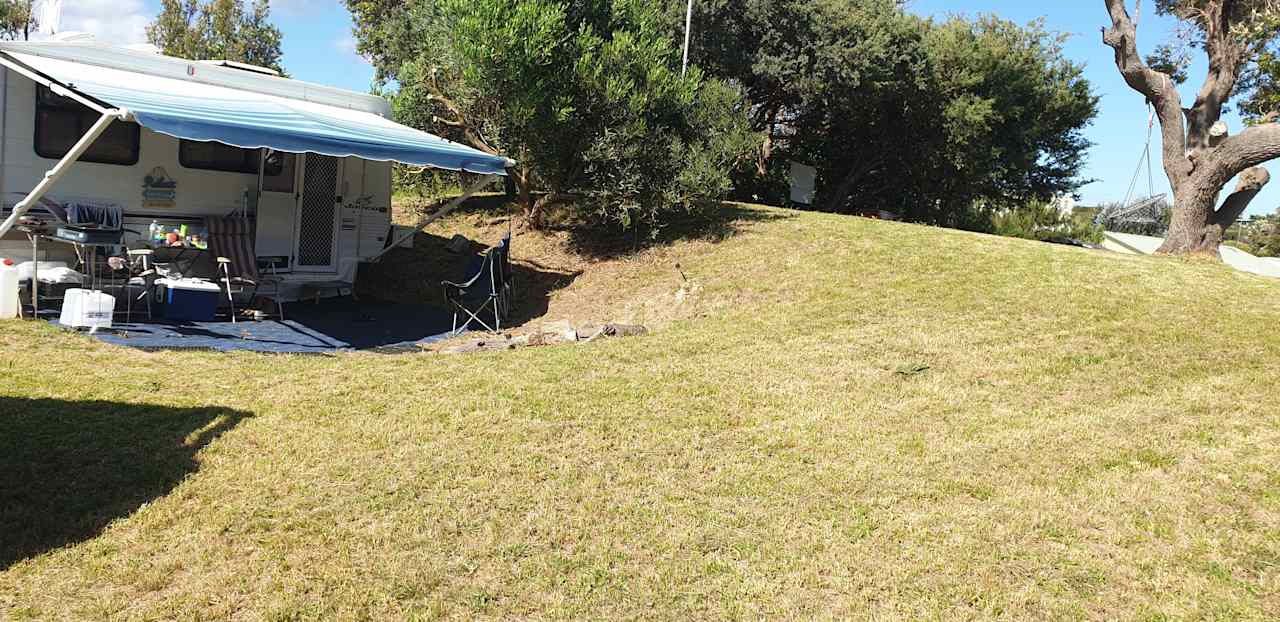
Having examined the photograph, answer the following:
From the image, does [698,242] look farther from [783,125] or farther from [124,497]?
[783,125]

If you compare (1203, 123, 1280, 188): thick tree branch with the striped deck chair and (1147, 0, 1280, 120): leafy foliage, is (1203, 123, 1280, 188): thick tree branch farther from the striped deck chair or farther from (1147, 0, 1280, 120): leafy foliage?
the striped deck chair

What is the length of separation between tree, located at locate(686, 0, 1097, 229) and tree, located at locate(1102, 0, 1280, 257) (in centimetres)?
472

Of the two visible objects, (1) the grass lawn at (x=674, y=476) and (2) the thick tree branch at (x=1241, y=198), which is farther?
(2) the thick tree branch at (x=1241, y=198)

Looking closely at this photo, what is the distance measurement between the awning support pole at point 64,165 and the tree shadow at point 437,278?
13.3 ft

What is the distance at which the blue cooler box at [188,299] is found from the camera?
317 inches

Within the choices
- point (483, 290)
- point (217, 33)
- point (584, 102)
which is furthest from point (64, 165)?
point (217, 33)

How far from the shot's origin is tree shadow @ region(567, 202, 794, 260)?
39.5ft

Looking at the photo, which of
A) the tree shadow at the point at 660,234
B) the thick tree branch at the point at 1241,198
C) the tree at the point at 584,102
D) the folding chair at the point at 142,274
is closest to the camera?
the folding chair at the point at 142,274

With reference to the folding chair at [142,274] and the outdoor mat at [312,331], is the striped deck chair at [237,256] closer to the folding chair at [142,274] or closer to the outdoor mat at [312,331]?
the outdoor mat at [312,331]

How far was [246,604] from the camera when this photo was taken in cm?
331

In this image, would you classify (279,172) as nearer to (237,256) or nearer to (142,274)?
(237,256)

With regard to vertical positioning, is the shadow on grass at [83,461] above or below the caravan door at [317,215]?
below

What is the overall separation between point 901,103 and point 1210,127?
7507mm

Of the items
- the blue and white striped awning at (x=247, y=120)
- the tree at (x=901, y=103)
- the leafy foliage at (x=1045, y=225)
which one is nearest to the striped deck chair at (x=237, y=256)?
the blue and white striped awning at (x=247, y=120)
